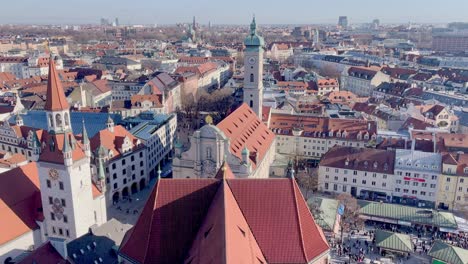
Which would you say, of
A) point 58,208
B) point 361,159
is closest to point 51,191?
point 58,208

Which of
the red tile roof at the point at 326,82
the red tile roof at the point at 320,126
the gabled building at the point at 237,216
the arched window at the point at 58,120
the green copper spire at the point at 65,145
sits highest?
the arched window at the point at 58,120

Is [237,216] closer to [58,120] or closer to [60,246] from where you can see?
[60,246]

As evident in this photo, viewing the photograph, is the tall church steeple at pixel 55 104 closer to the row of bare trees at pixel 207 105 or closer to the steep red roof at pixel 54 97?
the steep red roof at pixel 54 97

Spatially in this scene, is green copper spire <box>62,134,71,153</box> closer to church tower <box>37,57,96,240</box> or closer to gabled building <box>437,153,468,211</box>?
church tower <box>37,57,96,240</box>

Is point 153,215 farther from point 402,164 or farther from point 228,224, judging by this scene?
A: point 402,164

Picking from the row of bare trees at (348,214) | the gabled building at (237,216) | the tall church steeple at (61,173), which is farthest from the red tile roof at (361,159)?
the tall church steeple at (61,173)

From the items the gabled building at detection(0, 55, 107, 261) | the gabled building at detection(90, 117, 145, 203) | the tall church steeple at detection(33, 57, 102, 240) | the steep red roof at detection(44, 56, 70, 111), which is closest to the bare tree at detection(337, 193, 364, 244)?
the gabled building at detection(0, 55, 107, 261)
